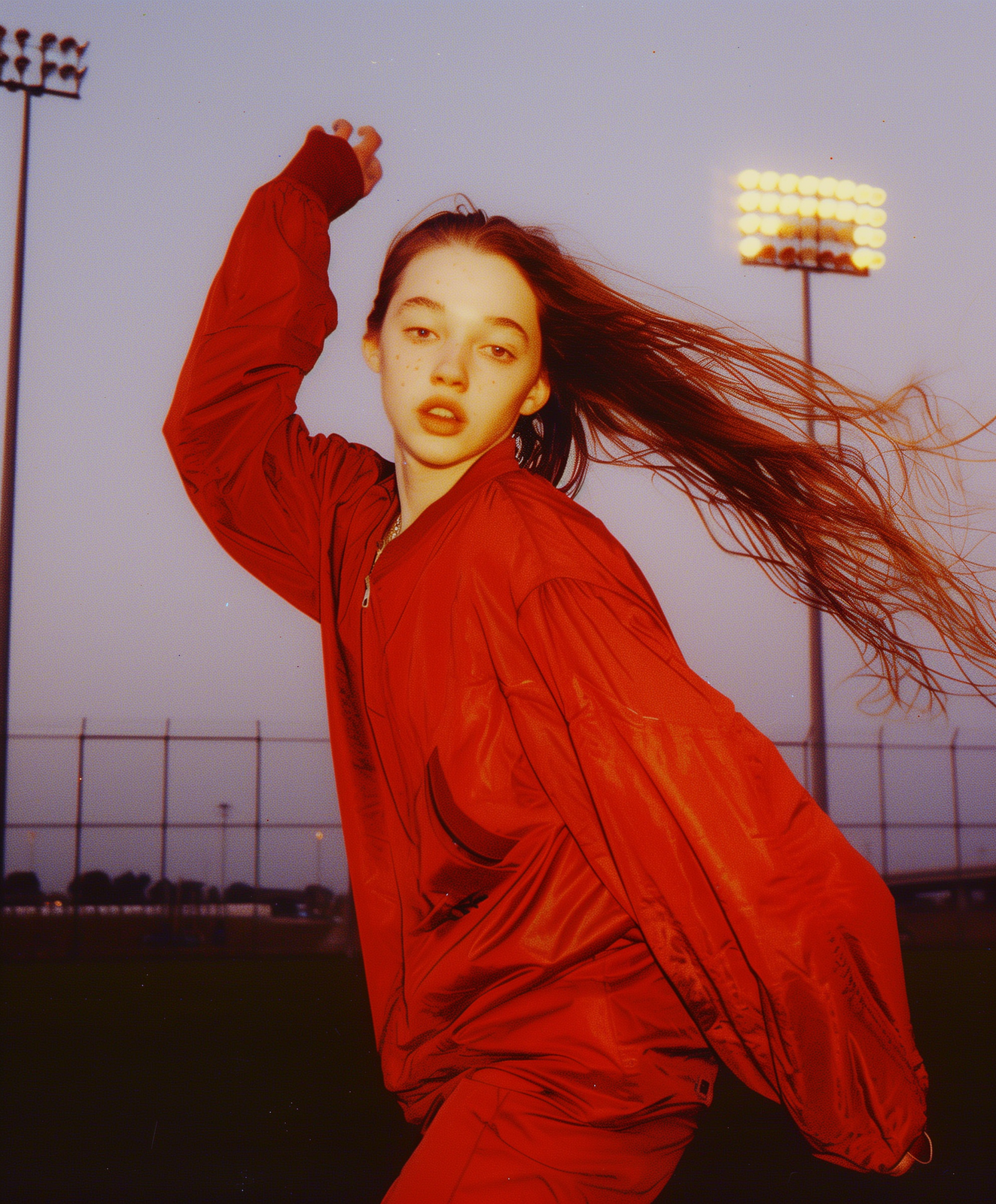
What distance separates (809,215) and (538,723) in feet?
12.3

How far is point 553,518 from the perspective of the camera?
146 centimetres

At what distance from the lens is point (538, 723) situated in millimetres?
1332

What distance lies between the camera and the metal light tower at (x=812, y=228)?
317 cm

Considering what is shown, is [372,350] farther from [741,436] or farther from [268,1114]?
[268,1114]

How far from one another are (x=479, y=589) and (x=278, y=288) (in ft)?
2.02

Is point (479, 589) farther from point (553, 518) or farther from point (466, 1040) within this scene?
point (466, 1040)

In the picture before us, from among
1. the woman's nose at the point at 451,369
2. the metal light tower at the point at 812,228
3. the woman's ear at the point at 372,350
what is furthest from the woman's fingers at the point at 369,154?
the metal light tower at the point at 812,228

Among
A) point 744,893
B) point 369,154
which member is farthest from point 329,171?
point 744,893

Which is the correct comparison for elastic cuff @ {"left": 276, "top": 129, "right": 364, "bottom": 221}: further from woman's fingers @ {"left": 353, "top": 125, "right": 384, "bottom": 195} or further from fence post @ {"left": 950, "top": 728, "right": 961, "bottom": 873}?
fence post @ {"left": 950, "top": 728, "right": 961, "bottom": 873}

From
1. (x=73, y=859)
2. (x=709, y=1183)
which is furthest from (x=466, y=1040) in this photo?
(x=73, y=859)

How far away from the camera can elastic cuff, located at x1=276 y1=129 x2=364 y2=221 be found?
1.75 metres

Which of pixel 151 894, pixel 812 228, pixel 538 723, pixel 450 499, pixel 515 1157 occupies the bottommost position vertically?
pixel 151 894

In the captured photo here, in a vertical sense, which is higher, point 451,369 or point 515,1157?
point 451,369

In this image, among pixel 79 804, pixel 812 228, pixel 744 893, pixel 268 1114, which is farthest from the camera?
pixel 79 804
